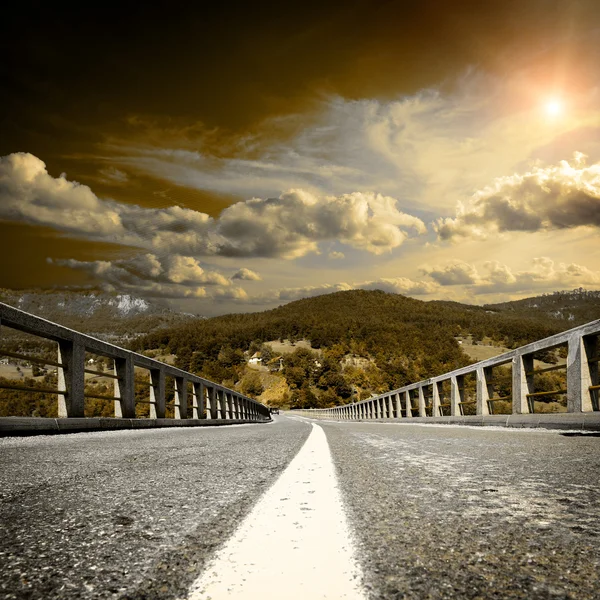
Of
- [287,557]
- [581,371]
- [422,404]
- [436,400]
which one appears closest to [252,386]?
[422,404]

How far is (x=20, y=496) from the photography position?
1983 mm

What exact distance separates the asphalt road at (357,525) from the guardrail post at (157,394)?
→ 757cm

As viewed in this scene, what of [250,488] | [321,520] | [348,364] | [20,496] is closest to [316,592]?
[321,520]

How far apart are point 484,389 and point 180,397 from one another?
731 centimetres

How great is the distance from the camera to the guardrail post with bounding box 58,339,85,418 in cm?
669

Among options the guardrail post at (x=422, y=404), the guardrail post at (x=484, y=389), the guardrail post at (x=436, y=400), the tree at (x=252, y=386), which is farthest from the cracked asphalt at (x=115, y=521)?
the tree at (x=252, y=386)

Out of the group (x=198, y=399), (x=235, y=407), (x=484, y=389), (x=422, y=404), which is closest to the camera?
(x=484, y=389)

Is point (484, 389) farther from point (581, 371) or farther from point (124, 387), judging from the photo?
point (124, 387)

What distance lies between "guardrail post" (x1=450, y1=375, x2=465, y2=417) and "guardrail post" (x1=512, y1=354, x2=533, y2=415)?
346 cm

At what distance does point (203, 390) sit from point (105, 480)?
491 inches

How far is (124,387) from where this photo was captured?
873 centimetres

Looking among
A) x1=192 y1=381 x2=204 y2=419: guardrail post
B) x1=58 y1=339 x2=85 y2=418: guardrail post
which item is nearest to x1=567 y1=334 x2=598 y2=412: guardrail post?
x1=58 y1=339 x2=85 y2=418: guardrail post

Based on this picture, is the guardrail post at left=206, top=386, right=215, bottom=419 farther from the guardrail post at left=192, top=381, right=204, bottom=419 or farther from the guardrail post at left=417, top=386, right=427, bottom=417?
the guardrail post at left=417, top=386, right=427, bottom=417

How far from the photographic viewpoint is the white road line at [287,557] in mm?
1029
